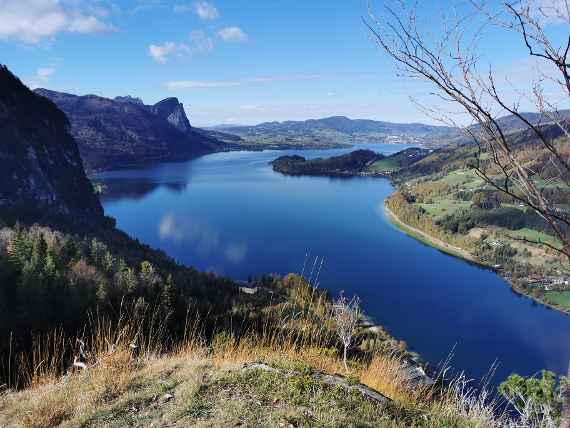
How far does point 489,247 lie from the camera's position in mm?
70500

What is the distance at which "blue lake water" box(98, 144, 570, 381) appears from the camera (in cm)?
3731

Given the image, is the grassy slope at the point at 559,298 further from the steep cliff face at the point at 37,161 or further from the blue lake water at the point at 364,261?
the steep cliff face at the point at 37,161

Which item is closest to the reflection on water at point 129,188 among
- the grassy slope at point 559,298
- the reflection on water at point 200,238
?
the reflection on water at point 200,238

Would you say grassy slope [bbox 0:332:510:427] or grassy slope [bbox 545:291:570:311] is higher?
grassy slope [bbox 0:332:510:427]

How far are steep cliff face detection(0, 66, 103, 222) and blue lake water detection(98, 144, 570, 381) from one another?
828 cm

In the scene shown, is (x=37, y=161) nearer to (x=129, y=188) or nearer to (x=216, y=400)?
(x=129, y=188)

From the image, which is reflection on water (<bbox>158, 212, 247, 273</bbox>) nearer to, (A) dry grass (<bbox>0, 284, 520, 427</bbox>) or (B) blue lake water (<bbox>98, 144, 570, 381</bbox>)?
(B) blue lake water (<bbox>98, 144, 570, 381</bbox>)

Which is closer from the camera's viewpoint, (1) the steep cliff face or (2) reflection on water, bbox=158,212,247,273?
(2) reflection on water, bbox=158,212,247,273

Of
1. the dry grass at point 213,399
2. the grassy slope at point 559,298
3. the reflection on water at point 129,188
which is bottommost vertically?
the grassy slope at point 559,298

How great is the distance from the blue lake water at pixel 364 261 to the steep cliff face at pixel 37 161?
8284mm

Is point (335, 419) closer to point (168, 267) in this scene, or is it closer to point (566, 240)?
point (566, 240)

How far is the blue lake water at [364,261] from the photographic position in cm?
3731

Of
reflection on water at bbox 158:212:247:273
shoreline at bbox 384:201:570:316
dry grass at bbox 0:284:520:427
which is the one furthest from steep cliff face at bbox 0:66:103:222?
shoreline at bbox 384:201:570:316

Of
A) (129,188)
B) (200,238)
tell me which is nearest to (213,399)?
(200,238)
